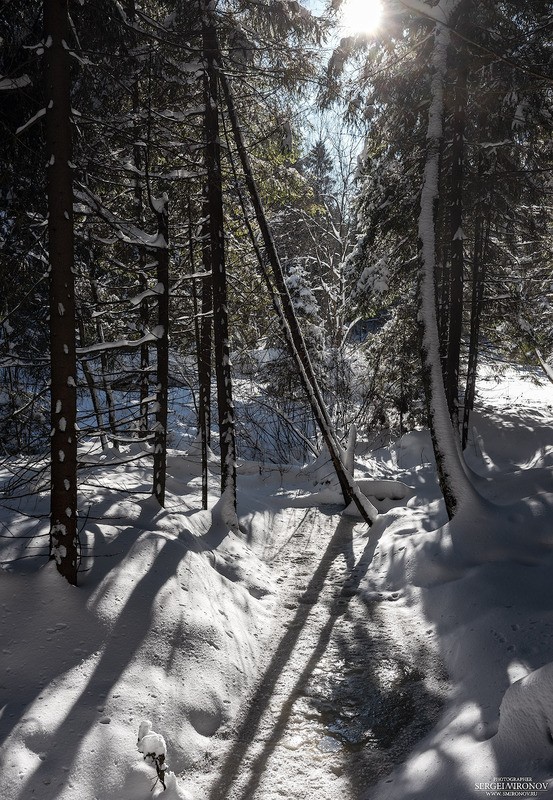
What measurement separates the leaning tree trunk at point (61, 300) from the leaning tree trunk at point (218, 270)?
367cm

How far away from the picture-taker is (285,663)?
5.68 meters

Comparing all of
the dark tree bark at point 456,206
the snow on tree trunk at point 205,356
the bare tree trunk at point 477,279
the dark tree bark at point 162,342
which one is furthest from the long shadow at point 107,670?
the bare tree trunk at point 477,279

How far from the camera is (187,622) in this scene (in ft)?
17.5

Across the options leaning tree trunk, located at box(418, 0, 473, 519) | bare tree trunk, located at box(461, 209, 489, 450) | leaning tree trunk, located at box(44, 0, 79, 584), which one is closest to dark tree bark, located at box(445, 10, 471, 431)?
bare tree trunk, located at box(461, 209, 489, 450)

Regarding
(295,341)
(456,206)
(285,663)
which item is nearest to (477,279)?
(456,206)

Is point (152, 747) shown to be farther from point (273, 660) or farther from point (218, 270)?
point (218, 270)

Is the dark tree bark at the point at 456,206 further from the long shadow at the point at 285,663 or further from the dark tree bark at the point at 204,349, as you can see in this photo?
the dark tree bark at the point at 204,349

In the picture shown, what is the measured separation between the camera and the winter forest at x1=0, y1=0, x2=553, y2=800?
398 centimetres

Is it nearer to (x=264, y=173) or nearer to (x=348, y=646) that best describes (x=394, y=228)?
(x=264, y=173)

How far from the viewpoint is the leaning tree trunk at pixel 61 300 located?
4.93 meters

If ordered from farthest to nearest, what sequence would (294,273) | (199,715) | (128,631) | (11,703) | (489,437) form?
(294,273) → (489,437) → (128,631) → (199,715) → (11,703)

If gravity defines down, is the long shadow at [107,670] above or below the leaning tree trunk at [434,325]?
below

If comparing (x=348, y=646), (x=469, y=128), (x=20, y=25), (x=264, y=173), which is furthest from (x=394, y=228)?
(x=348, y=646)

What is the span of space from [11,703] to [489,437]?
525 inches
